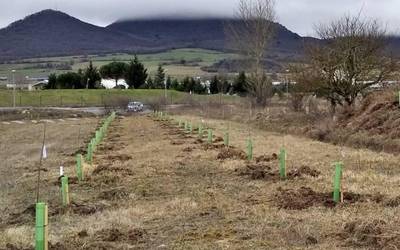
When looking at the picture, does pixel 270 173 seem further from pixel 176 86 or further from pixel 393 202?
pixel 176 86

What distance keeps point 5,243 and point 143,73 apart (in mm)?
109757

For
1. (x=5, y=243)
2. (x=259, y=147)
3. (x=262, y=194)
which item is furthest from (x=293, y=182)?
(x=259, y=147)

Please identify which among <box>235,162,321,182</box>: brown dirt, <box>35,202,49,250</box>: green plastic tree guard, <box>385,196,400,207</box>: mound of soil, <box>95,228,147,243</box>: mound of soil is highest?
<box>35,202,49,250</box>: green plastic tree guard

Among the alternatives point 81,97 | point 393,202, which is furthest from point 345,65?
point 81,97

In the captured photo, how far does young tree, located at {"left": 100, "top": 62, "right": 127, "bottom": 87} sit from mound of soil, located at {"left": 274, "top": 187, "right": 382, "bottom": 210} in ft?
358

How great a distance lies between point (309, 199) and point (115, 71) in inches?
4399

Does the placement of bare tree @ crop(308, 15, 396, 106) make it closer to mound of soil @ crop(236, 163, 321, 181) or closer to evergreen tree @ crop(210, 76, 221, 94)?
mound of soil @ crop(236, 163, 321, 181)

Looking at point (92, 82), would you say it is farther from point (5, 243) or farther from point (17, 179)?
point (5, 243)

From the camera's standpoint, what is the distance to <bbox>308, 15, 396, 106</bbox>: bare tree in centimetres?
3728

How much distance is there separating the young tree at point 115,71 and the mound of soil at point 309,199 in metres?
109

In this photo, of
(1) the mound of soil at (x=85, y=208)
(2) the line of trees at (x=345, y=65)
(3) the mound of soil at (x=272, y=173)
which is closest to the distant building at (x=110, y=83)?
(2) the line of trees at (x=345, y=65)

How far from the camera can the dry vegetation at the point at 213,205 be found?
30.4 feet

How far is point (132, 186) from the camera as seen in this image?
605 inches

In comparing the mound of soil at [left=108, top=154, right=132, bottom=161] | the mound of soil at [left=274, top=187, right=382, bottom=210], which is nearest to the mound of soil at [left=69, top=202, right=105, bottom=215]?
the mound of soil at [left=274, top=187, right=382, bottom=210]
